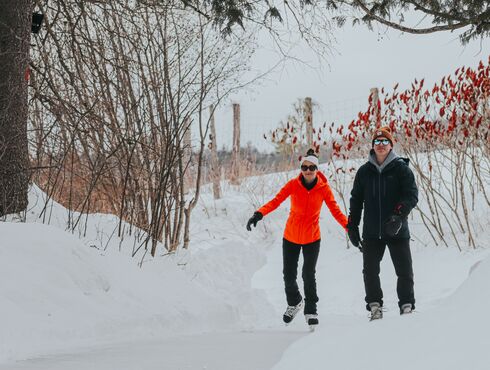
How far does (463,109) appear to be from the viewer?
850 cm

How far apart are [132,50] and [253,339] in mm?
3612

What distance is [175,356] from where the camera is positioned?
374 cm

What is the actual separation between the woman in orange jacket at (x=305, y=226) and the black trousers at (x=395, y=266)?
804 mm

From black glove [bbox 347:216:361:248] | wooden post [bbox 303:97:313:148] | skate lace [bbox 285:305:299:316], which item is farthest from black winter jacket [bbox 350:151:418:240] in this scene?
wooden post [bbox 303:97:313:148]

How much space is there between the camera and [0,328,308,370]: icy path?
3.39m

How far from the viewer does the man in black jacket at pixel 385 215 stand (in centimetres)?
491

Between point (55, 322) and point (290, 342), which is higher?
point (55, 322)

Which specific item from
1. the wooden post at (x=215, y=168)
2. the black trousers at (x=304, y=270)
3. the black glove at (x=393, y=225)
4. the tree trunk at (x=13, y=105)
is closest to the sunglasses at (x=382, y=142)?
the black glove at (x=393, y=225)

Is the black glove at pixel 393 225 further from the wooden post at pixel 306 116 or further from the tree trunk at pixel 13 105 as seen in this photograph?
the wooden post at pixel 306 116

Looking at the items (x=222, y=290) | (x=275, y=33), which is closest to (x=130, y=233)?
(x=222, y=290)

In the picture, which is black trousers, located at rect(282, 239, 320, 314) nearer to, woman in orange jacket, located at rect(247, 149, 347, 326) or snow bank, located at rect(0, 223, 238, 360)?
woman in orange jacket, located at rect(247, 149, 347, 326)

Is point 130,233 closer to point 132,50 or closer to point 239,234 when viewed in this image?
point 132,50

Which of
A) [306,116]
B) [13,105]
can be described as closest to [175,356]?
[13,105]

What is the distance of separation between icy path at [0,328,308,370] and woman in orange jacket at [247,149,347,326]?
120cm
